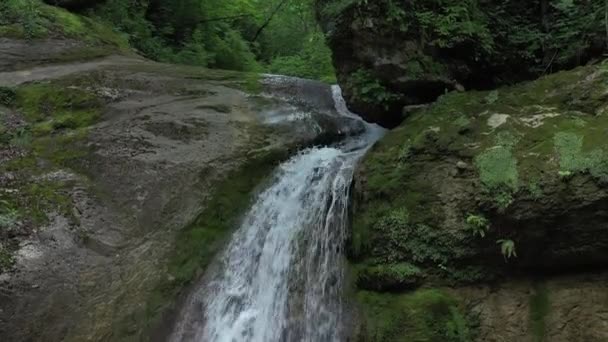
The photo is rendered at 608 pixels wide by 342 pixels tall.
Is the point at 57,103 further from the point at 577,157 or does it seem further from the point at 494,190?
the point at 577,157

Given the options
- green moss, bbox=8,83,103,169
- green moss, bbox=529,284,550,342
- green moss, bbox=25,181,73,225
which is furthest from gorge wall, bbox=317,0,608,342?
green moss, bbox=8,83,103,169

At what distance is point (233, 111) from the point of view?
8938mm

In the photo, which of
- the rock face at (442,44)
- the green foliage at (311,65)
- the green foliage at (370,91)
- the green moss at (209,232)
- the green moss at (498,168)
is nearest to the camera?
the green moss at (498,168)

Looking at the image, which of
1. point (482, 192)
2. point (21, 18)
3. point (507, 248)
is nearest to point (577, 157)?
point (482, 192)

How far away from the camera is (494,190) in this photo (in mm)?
5566

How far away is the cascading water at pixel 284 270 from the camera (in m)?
6.26

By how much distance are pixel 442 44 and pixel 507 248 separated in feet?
10.6

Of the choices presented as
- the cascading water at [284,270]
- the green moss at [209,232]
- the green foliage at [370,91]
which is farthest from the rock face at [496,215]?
the green moss at [209,232]

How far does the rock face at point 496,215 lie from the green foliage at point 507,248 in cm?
2

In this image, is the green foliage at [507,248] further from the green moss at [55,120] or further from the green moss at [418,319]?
the green moss at [55,120]

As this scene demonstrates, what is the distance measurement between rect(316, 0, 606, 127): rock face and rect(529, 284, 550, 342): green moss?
3.18 metres

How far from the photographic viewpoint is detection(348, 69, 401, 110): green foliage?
25.4 feet

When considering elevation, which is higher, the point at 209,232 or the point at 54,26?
the point at 54,26

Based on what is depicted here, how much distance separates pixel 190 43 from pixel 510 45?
9973 mm
